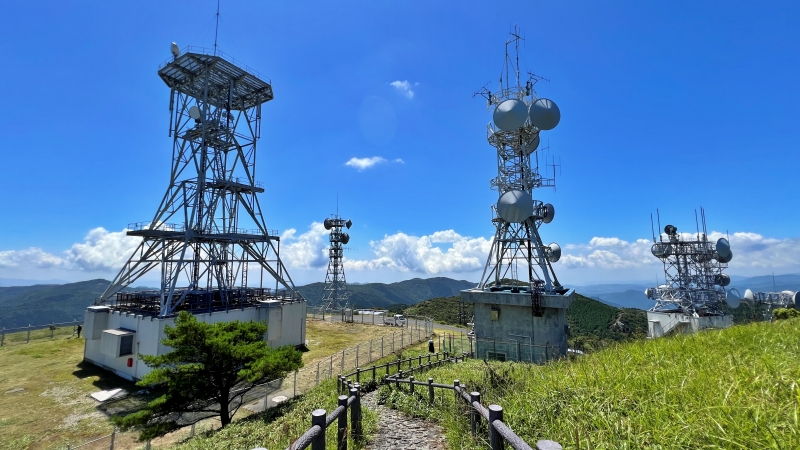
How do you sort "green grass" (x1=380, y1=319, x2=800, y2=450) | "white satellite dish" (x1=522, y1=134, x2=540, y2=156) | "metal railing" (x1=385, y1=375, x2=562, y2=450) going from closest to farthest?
"metal railing" (x1=385, y1=375, x2=562, y2=450) → "green grass" (x1=380, y1=319, x2=800, y2=450) → "white satellite dish" (x1=522, y1=134, x2=540, y2=156)

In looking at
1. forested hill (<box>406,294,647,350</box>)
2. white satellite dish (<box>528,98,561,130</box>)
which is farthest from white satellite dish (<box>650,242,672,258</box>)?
white satellite dish (<box>528,98,561,130</box>)

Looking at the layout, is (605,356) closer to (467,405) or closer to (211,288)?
(467,405)

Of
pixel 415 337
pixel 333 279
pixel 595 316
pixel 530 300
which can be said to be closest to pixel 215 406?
pixel 415 337

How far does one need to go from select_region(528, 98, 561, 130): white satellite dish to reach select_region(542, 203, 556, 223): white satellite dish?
5464mm

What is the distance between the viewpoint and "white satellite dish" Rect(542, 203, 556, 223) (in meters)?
24.5

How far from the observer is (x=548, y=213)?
81.0 ft

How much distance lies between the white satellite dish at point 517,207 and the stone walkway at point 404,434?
1554cm

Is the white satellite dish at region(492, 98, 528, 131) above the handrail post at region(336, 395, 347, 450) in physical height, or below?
above

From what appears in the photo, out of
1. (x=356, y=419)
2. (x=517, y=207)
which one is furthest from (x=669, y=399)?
(x=517, y=207)

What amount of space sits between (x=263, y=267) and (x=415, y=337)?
14697 mm

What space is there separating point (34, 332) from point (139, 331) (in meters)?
15.9

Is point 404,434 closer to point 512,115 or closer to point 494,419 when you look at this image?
point 494,419

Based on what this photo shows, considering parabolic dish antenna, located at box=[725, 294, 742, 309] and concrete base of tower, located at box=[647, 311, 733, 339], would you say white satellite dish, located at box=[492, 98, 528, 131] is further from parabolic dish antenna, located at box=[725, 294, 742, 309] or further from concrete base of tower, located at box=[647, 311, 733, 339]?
parabolic dish antenna, located at box=[725, 294, 742, 309]

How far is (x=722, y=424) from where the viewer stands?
134 inches
